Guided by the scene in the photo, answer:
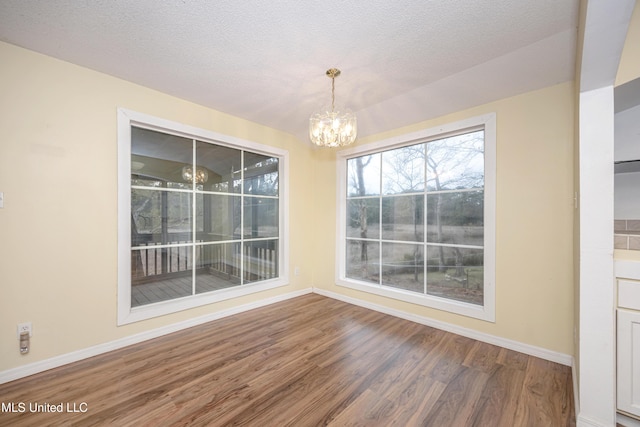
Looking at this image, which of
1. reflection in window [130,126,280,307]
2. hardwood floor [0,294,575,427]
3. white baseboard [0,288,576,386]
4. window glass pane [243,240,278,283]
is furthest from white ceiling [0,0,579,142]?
hardwood floor [0,294,575,427]

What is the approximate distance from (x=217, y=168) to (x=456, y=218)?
282 centimetres

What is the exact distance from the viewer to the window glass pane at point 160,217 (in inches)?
95.0

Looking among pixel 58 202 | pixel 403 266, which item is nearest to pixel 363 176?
pixel 403 266

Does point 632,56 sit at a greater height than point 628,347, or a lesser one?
greater

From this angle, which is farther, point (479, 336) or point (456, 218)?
point (456, 218)

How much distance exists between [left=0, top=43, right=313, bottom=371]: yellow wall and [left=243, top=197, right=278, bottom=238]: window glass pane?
1389mm

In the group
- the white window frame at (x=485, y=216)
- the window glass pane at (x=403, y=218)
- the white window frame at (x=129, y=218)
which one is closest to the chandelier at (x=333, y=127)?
the white window frame at (x=485, y=216)

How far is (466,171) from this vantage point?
2.61 meters

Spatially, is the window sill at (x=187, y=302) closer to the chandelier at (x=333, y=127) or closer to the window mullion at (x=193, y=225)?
the window mullion at (x=193, y=225)

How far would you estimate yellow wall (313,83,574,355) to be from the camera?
2008mm

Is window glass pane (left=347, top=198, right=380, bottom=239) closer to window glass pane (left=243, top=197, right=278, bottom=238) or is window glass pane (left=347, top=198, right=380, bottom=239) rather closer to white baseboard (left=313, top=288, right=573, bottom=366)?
white baseboard (left=313, top=288, right=573, bottom=366)

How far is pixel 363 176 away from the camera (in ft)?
11.6

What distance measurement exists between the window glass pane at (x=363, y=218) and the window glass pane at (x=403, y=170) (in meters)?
0.30

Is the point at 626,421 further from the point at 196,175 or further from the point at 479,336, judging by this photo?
the point at 196,175
